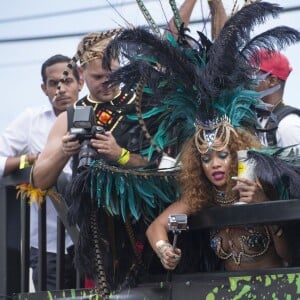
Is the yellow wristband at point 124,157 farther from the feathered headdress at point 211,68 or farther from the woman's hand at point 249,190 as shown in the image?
the woman's hand at point 249,190

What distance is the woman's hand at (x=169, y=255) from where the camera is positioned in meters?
5.77

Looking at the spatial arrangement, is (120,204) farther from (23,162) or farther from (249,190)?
(23,162)

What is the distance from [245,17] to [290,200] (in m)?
1.14

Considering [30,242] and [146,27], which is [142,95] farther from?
[30,242]

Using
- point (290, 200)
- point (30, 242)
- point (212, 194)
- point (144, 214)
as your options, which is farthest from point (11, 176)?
point (290, 200)

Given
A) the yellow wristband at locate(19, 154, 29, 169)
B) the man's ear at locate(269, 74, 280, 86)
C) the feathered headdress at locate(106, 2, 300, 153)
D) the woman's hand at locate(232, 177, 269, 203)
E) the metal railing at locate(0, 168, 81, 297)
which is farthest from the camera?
the yellow wristband at locate(19, 154, 29, 169)

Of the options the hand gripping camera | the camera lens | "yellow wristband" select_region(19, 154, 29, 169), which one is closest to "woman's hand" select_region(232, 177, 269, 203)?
the hand gripping camera

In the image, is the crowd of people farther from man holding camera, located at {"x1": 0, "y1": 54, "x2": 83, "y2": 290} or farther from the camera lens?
man holding camera, located at {"x1": 0, "y1": 54, "x2": 83, "y2": 290}

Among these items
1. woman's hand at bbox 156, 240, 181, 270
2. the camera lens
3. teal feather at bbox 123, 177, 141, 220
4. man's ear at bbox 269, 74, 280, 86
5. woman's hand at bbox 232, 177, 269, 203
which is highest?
man's ear at bbox 269, 74, 280, 86

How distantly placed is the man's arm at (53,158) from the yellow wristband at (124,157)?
0.25 metres

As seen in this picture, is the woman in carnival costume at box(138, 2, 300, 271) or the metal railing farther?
the metal railing

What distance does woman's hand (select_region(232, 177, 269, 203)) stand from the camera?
18.3ft

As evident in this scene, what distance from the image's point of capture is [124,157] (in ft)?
20.5

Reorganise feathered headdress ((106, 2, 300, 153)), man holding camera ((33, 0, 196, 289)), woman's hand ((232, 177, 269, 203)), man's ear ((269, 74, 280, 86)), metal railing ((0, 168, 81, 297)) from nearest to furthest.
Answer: woman's hand ((232, 177, 269, 203))
feathered headdress ((106, 2, 300, 153))
man holding camera ((33, 0, 196, 289))
man's ear ((269, 74, 280, 86))
metal railing ((0, 168, 81, 297))
